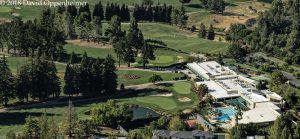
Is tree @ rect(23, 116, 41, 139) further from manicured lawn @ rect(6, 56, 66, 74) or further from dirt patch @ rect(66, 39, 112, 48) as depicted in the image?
dirt patch @ rect(66, 39, 112, 48)

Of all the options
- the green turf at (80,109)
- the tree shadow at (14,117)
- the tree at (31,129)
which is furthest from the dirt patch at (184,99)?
the tree at (31,129)

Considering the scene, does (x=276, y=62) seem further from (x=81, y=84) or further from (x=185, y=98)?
(x=81, y=84)

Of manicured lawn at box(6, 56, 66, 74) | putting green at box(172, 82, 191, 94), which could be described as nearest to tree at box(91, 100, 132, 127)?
putting green at box(172, 82, 191, 94)

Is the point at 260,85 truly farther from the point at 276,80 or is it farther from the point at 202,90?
the point at 202,90

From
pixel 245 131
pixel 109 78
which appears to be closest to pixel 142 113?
pixel 109 78

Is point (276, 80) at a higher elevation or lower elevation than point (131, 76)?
higher

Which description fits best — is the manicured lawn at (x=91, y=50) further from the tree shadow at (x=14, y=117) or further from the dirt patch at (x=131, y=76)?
the tree shadow at (x=14, y=117)
